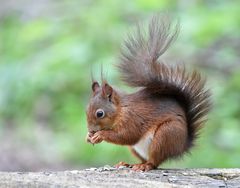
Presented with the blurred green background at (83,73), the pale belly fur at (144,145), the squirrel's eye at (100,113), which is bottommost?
the pale belly fur at (144,145)

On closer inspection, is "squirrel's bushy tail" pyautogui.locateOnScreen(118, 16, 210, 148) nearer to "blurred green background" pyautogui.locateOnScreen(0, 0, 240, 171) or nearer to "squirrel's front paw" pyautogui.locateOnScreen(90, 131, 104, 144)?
"squirrel's front paw" pyautogui.locateOnScreen(90, 131, 104, 144)

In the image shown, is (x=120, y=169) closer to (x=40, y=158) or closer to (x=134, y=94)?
(x=134, y=94)

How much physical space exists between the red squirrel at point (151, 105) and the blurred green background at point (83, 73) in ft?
3.88

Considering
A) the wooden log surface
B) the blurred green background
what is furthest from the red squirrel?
the blurred green background

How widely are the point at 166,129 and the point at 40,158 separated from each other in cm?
215

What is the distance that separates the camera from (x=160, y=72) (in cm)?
299

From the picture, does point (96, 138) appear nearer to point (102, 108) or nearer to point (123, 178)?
point (102, 108)

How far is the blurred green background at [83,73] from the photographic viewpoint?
14.9ft

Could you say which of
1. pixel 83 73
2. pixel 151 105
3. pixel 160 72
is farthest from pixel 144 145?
pixel 83 73

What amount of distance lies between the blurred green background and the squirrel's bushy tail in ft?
3.77

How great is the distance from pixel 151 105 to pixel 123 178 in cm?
47

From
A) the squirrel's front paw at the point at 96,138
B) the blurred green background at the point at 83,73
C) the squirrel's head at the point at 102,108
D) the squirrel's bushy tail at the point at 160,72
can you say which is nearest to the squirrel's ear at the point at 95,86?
the squirrel's head at the point at 102,108

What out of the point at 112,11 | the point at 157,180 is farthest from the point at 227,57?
the point at 157,180

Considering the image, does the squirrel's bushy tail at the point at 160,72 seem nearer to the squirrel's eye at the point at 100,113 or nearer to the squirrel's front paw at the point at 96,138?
the squirrel's eye at the point at 100,113
